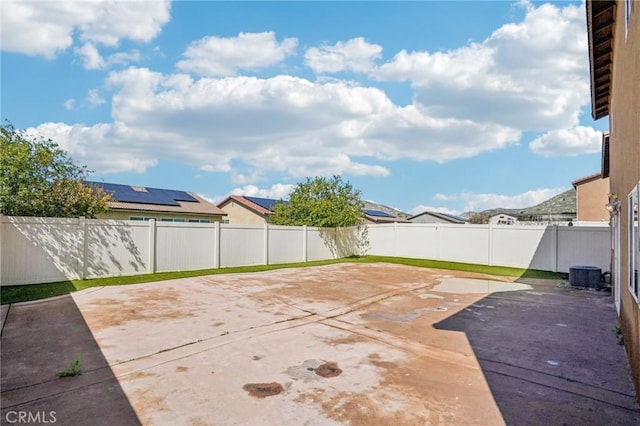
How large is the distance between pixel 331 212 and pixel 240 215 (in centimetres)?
1180

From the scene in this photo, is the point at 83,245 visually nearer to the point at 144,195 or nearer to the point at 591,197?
the point at 144,195

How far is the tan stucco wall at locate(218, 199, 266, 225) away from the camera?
2855 cm

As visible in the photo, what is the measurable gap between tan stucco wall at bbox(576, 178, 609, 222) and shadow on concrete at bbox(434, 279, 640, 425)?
56.3ft

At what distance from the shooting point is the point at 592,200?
76.3 feet

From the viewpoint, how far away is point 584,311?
8.20 metres

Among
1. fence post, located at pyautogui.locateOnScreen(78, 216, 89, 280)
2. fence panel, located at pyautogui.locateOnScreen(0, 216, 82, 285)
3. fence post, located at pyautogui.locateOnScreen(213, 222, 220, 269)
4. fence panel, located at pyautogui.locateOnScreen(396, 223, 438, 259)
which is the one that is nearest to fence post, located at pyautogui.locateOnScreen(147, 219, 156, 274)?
fence post, located at pyautogui.locateOnScreen(78, 216, 89, 280)

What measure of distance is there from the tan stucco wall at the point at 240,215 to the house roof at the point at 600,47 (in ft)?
72.0

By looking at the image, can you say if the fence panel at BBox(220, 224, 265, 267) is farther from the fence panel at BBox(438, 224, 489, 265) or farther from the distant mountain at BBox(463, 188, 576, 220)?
the distant mountain at BBox(463, 188, 576, 220)

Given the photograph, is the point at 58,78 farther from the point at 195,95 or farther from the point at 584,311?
the point at 584,311

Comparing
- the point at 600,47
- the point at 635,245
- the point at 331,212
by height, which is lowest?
the point at 635,245

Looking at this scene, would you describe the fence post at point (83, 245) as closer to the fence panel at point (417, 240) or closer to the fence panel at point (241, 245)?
the fence panel at point (241, 245)

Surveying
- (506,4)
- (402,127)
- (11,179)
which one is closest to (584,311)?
(506,4)

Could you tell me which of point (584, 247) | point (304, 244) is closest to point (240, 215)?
point (304, 244)

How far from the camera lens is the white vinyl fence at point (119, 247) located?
34.8 feet
